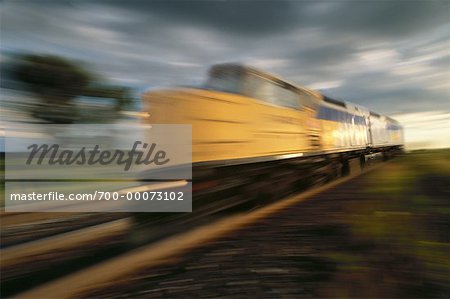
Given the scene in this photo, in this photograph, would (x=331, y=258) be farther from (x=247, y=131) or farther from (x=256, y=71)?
(x=256, y=71)

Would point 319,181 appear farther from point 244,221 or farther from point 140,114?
point 140,114

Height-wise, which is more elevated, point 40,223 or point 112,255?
point 40,223

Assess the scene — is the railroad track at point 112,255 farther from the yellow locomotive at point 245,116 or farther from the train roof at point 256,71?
the train roof at point 256,71

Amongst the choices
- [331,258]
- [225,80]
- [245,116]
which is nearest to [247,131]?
[245,116]

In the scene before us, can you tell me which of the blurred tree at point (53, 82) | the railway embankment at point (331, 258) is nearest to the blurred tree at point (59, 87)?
the blurred tree at point (53, 82)

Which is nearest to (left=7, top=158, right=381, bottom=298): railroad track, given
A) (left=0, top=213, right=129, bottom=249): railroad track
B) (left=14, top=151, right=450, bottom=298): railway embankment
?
(left=14, top=151, right=450, bottom=298): railway embankment

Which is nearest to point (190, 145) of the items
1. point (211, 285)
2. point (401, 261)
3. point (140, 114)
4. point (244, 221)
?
point (140, 114)

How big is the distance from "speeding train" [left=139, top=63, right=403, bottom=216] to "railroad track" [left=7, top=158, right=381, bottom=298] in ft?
1.93

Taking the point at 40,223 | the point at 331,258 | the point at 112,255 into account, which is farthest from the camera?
the point at 40,223

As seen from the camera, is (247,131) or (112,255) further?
(247,131)

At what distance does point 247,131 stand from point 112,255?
328 centimetres

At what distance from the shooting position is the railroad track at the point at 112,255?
13.4ft

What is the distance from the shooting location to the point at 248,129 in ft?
23.0

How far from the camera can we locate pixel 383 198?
4.39m
